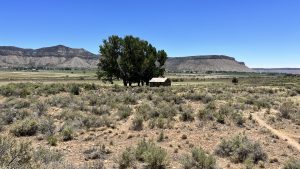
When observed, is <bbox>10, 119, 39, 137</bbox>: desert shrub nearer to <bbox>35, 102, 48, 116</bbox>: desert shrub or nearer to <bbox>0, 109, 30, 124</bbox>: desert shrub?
<bbox>0, 109, 30, 124</bbox>: desert shrub

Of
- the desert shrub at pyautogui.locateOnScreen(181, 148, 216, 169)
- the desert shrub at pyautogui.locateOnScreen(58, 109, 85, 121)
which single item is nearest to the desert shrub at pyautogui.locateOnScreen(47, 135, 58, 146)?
the desert shrub at pyautogui.locateOnScreen(58, 109, 85, 121)

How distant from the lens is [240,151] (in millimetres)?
11789

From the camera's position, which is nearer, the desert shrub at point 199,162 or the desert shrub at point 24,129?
the desert shrub at point 199,162

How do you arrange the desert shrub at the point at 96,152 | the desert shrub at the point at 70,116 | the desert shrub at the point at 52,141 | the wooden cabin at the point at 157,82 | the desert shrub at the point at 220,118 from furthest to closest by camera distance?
the wooden cabin at the point at 157,82
the desert shrub at the point at 220,118
the desert shrub at the point at 70,116
the desert shrub at the point at 52,141
the desert shrub at the point at 96,152

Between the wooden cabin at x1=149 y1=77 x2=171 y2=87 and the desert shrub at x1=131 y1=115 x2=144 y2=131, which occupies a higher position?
the desert shrub at x1=131 y1=115 x2=144 y2=131

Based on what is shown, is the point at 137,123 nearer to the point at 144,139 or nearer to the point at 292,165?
the point at 144,139

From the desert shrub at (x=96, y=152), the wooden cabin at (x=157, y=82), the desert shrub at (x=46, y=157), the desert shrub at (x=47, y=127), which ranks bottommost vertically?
the wooden cabin at (x=157, y=82)

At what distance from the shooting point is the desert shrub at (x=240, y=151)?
37.7 feet

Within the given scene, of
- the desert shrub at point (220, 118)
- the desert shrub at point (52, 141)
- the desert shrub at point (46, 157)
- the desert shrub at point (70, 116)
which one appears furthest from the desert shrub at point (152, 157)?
the desert shrub at point (220, 118)

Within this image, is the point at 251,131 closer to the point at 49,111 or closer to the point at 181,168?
the point at 181,168

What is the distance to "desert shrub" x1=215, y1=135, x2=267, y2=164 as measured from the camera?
11492 mm

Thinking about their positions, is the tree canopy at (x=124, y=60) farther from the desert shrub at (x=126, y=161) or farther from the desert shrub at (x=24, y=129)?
the desert shrub at (x=126, y=161)

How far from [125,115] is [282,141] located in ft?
25.4

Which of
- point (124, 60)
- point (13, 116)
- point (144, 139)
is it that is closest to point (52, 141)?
point (144, 139)
